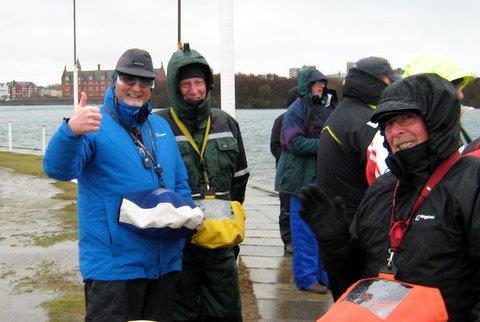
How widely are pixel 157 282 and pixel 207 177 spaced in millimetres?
818

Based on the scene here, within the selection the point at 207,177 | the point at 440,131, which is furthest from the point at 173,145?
the point at 440,131

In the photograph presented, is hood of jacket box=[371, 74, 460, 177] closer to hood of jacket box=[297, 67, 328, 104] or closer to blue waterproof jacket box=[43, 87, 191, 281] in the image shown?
blue waterproof jacket box=[43, 87, 191, 281]

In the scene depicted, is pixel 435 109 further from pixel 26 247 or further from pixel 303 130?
pixel 26 247

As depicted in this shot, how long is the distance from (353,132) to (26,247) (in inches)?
215

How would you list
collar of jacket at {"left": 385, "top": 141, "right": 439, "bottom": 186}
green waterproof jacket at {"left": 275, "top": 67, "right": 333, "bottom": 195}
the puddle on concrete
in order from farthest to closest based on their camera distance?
green waterproof jacket at {"left": 275, "top": 67, "right": 333, "bottom": 195} → the puddle on concrete → collar of jacket at {"left": 385, "top": 141, "right": 439, "bottom": 186}

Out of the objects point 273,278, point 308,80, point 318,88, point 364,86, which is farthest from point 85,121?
point 273,278

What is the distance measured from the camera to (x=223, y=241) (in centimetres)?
384

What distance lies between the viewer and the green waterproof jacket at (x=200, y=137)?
159 inches

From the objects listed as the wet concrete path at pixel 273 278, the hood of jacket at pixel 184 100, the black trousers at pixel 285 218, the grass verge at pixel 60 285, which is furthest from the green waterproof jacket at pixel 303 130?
the grass verge at pixel 60 285

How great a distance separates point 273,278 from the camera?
21.7 ft

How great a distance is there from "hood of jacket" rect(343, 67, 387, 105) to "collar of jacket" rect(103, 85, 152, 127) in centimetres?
153

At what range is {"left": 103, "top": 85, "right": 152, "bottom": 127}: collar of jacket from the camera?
3.51 meters

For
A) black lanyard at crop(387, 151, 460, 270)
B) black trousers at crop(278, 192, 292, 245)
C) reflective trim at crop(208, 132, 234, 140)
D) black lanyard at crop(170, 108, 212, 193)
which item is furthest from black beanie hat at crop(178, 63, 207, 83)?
black trousers at crop(278, 192, 292, 245)

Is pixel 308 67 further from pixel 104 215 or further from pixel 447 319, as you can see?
pixel 447 319
